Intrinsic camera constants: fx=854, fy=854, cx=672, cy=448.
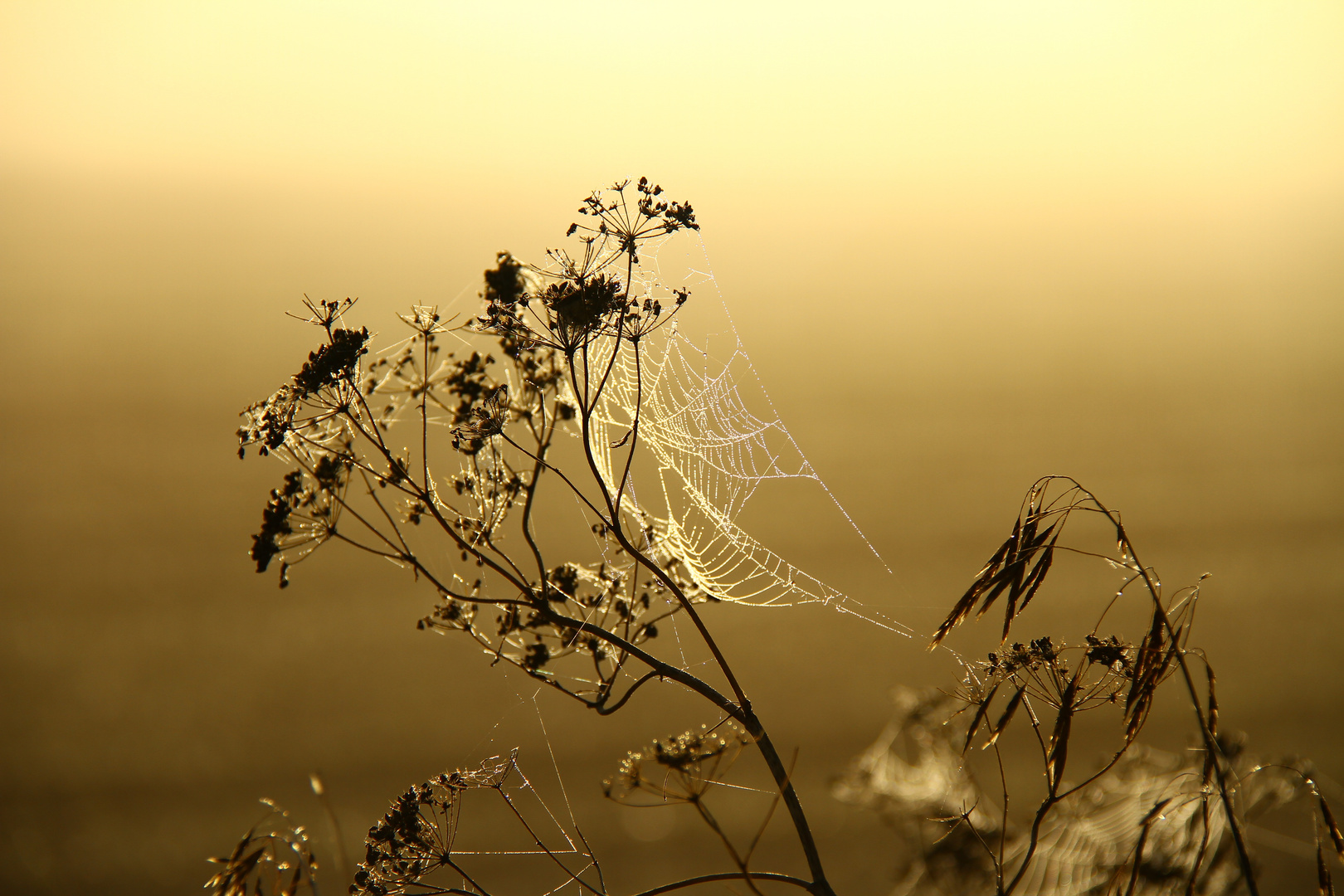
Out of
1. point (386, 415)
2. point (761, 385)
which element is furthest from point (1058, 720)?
point (761, 385)

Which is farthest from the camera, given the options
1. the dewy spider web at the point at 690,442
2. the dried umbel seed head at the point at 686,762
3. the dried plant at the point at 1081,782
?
the dewy spider web at the point at 690,442

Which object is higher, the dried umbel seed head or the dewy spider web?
the dewy spider web

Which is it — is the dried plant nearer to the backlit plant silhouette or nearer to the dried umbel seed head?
the backlit plant silhouette

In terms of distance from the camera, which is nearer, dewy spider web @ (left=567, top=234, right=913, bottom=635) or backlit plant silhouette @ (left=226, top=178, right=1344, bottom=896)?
backlit plant silhouette @ (left=226, top=178, right=1344, bottom=896)

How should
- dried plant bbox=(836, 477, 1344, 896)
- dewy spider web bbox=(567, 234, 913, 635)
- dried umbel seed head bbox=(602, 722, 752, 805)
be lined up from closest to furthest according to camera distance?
dried plant bbox=(836, 477, 1344, 896) < dried umbel seed head bbox=(602, 722, 752, 805) < dewy spider web bbox=(567, 234, 913, 635)

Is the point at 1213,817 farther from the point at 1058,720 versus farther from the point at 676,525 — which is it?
the point at 676,525

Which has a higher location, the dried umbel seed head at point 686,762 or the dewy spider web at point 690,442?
the dewy spider web at point 690,442

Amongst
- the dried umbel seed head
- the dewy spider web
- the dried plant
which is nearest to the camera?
the dried plant

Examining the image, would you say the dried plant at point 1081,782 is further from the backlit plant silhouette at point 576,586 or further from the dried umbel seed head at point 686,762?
the dried umbel seed head at point 686,762

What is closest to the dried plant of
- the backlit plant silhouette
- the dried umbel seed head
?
the backlit plant silhouette

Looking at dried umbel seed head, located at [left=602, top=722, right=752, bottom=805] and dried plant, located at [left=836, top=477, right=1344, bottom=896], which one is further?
dried umbel seed head, located at [left=602, top=722, right=752, bottom=805]

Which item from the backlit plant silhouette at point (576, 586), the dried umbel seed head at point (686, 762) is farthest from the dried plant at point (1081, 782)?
the dried umbel seed head at point (686, 762)

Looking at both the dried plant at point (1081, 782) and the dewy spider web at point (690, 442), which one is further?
the dewy spider web at point (690, 442)
